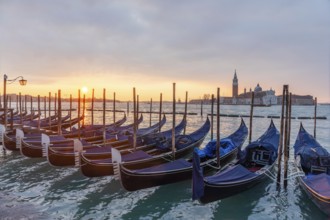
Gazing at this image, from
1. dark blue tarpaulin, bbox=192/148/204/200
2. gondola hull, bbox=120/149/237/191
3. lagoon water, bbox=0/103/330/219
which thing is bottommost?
lagoon water, bbox=0/103/330/219

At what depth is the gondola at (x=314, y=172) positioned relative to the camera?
6520mm

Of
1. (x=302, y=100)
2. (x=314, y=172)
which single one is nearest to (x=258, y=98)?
(x=302, y=100)

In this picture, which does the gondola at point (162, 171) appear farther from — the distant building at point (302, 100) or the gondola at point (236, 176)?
the distant building at point (302, 100)

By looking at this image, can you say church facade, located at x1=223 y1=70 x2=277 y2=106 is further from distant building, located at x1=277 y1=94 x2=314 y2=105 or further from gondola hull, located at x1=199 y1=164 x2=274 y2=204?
gondola hull, located at x1=199 y1=164 x2=274 y2=204

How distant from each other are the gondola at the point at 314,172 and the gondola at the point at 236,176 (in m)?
0.93

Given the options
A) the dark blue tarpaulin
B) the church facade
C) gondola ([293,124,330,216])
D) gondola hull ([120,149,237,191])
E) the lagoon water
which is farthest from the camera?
the church facade

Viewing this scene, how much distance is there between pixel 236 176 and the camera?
744 centimetres

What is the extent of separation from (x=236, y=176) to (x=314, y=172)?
2.67 meters

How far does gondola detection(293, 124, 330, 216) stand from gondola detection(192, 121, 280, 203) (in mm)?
932

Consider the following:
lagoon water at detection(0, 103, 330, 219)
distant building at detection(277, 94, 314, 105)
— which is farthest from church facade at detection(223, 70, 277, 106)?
lagoon water at detection(0, 103, 330, 219)

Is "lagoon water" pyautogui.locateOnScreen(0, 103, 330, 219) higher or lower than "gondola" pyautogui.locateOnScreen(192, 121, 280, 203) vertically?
lower

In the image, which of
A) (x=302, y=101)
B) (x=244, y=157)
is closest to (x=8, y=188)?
(x=244, y=157)

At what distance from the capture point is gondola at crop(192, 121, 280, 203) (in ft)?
20.6

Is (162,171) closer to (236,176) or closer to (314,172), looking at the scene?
(236,176)
